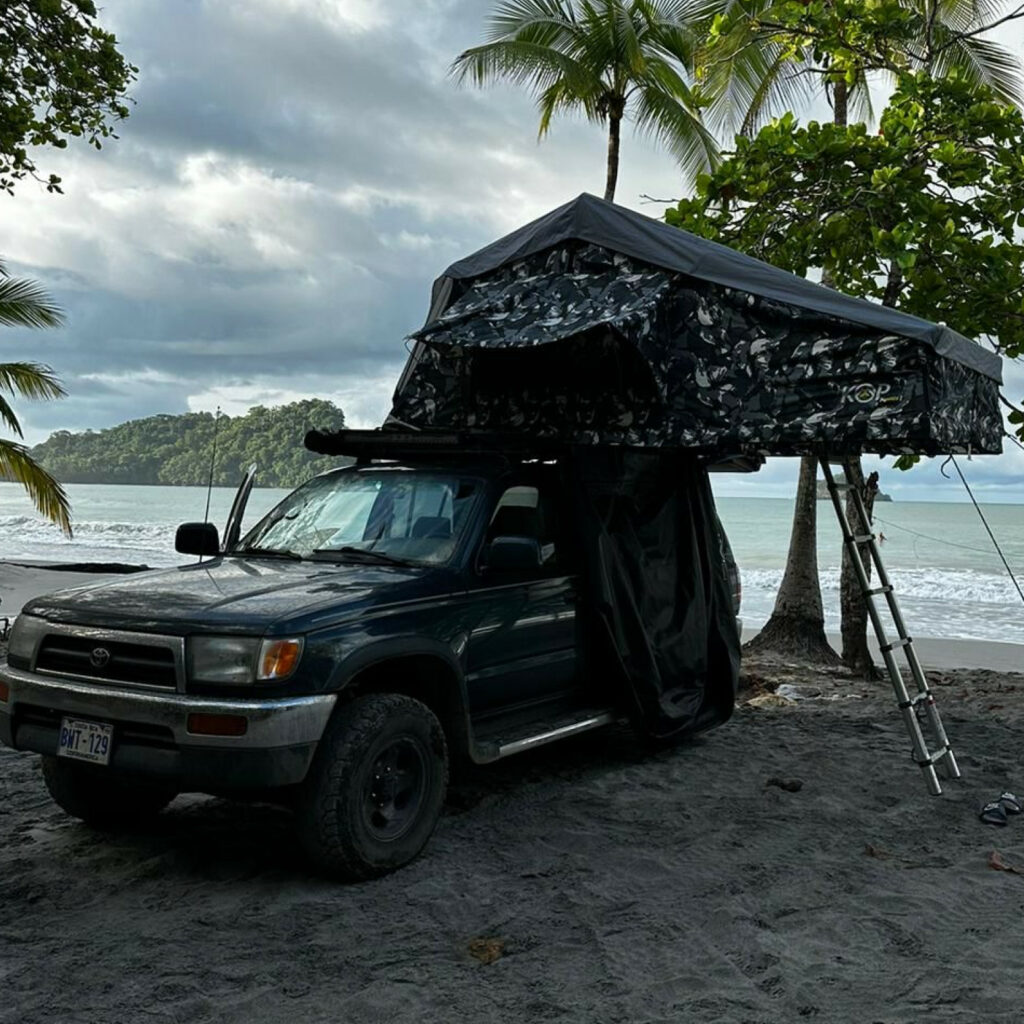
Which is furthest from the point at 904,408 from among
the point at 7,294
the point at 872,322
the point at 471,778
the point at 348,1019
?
the point at 7,294

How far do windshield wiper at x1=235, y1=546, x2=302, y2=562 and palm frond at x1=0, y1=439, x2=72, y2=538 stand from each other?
26.2 feet

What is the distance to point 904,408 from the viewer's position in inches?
223

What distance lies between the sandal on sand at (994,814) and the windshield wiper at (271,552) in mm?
3929

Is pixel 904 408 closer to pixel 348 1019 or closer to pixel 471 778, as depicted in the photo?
pixel 471 778

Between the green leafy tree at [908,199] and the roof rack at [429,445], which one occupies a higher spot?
the green leafy tree at [908,199]

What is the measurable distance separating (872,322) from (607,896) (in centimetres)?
323

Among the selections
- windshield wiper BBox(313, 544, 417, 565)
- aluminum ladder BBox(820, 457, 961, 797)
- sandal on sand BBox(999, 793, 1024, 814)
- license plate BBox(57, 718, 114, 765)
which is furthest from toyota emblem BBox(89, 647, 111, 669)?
sandal on sand BBox(999, 793, 1024, 814)

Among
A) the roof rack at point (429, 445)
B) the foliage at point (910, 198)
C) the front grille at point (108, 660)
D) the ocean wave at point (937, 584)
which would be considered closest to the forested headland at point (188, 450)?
the roof rack at point (429, 445)

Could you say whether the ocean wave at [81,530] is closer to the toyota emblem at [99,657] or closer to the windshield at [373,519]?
the windshield at [373,519]

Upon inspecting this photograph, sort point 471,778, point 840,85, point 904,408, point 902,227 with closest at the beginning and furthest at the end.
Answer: point 904,408
point 471,778
point 902,227
point 840,85

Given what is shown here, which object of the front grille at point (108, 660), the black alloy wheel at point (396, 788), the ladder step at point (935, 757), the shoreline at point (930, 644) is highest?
the front grille at point (108, 660)

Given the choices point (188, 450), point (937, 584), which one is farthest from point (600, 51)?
point (188, 450)

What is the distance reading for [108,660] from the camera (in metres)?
4.69

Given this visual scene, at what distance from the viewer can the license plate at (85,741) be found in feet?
15.1
